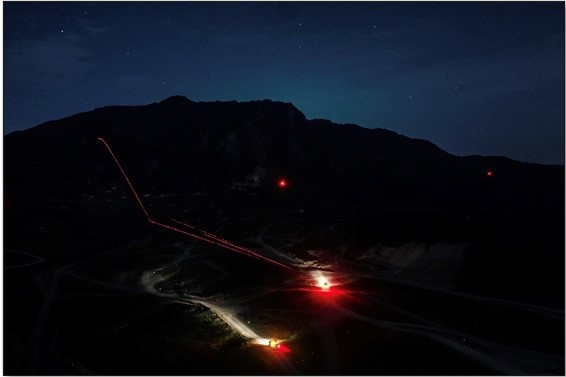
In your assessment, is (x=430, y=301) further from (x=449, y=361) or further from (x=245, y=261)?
(x=245, y=261)

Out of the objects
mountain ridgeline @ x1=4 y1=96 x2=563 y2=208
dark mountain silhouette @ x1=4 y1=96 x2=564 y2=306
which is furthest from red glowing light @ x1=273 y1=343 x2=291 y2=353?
mountain ridgeline @ x1=4 y1=96 x2=563 y2=208

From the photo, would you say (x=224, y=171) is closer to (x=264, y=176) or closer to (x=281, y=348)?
(x=264, y=176)

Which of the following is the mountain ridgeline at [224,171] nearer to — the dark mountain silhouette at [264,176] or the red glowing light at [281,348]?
the dark mountain silhouette at [264,176]

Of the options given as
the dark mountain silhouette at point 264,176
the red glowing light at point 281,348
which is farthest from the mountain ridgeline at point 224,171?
the red glowing light at point 281,348

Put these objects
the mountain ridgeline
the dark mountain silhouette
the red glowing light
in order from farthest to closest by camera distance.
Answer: the mountain ridgeline → the dark mountain silhouette → the red glowing light

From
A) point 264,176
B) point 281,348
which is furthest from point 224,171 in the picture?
point 281,348

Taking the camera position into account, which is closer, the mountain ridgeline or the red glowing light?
the red glowing light

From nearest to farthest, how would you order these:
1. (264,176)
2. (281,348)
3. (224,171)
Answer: (281,348) < (264,176) < (224,171)

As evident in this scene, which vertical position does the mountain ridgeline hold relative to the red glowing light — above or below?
above

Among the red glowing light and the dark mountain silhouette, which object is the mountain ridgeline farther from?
the red glowing light

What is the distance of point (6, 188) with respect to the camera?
13675 centimetres

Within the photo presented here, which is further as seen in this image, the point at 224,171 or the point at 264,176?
the point at 224,171

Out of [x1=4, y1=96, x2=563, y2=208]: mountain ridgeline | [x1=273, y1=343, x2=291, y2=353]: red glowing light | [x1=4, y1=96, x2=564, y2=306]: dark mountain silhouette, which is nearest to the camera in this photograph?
[x1=273, y1=343, x2=291, y2=353]: red glowing light

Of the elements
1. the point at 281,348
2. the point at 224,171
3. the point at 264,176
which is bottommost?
the point at 281,348
